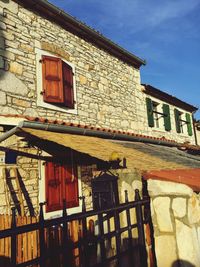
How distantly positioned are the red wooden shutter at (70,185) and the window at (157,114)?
577 centimetres

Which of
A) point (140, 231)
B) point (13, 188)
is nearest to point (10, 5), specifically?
point (13, 188)

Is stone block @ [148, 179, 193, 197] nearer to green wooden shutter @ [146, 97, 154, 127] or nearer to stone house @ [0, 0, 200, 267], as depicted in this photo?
stone house @ [0, 0, 200, 267]

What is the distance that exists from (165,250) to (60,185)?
14.7ft

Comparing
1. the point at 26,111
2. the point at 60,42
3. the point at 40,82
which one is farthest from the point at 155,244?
the point at 60,42

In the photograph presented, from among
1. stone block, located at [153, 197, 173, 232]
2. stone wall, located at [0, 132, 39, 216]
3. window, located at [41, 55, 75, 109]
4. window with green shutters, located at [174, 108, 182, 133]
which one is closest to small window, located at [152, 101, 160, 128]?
window with green shutters, located at [174, 108, 182, 133]

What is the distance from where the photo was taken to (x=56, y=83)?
8.09 metres

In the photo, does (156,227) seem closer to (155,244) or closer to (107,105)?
(155,244)

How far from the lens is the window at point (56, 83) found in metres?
7.83

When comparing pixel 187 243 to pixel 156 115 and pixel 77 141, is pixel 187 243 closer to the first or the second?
pixel 77 141

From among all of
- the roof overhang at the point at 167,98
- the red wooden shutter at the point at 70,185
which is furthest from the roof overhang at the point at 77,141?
the roof overhang at the point at 167,98

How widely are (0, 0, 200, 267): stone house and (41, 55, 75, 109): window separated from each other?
0.03m

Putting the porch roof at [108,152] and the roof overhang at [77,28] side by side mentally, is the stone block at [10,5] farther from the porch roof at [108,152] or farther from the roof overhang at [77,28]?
the porch roof at [108,152]

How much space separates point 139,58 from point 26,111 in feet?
22.9

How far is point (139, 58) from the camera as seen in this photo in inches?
484
